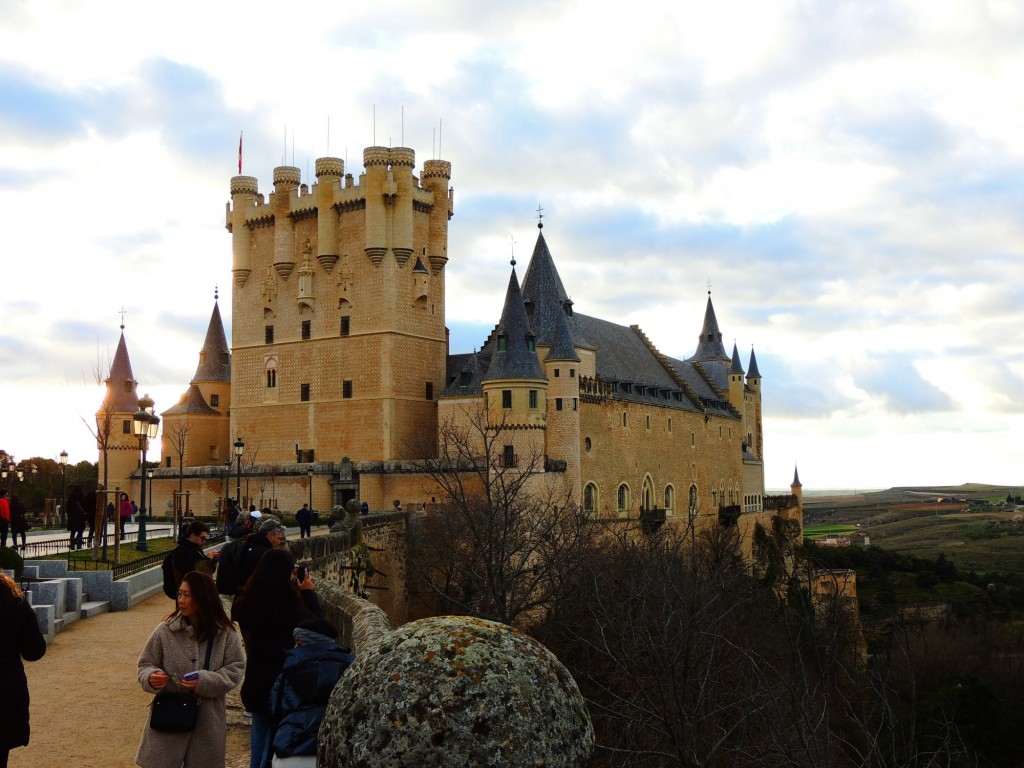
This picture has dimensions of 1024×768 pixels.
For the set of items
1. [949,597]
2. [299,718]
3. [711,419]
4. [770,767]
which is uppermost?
[711,419]

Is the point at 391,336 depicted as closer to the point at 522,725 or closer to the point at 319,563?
the point at 319,563

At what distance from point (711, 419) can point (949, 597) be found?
1744 centimetres

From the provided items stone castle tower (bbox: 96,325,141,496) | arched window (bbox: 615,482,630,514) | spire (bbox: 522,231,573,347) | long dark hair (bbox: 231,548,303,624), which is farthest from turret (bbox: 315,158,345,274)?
long dark hair (bbox: 231,548,303,624)

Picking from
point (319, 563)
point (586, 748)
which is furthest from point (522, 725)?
point (319, 563)

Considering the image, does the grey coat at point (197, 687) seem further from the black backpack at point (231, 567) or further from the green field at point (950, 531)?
the green field at point (950, 531)

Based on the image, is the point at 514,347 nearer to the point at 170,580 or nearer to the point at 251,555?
the point at 170,580

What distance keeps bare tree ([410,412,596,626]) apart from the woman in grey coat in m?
11.9

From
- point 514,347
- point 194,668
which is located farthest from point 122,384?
point 194,668

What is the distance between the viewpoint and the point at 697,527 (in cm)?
5703

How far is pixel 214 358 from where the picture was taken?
184ft

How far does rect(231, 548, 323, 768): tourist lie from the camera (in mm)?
6371

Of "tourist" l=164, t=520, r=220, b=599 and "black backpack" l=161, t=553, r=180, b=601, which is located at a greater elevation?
"tourist" l=164, t=520, r=220, b=599

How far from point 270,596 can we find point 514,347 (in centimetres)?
3667

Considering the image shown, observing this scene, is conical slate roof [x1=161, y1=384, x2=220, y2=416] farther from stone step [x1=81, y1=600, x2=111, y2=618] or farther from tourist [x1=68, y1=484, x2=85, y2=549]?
stone step [x1=81, y1=600, x2=111, y2=618]
